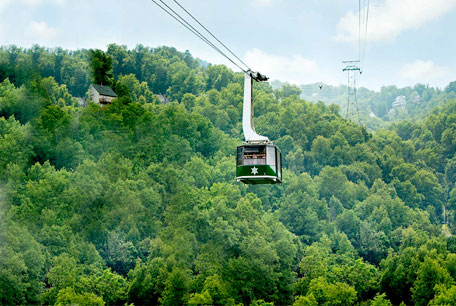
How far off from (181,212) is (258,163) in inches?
2027

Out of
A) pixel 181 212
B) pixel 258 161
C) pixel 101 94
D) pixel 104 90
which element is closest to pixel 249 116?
pixel 258 161

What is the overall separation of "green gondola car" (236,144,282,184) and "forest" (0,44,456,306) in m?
38.2

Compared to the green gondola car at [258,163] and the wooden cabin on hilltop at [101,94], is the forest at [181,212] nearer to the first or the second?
the wooden cabin on hilltop at [101,94]

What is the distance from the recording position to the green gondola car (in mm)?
31000

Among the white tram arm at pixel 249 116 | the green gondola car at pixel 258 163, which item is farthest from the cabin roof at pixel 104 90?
the green gondola car at pixel 258 163

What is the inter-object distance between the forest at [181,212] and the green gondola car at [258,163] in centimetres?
3822

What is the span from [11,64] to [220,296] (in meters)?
49.8

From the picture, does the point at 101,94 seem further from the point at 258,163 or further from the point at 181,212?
the point at 258,163

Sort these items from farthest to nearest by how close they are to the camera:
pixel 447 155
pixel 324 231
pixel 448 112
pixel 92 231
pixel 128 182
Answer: pixel 448 112
pixel 447 155
pixel 324 231
pixel 128 182
pixel 92 231

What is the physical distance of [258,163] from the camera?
3105 cm

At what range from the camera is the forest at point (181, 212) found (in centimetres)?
7006

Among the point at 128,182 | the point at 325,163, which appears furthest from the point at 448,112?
the point at 128,182

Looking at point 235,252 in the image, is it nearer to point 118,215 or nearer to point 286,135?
point 118,215

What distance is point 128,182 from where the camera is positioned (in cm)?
8144
